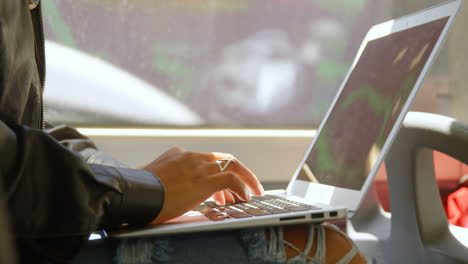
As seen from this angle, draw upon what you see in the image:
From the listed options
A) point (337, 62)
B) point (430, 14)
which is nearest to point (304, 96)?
point (337, 62)

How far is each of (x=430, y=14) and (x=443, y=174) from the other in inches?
44.5

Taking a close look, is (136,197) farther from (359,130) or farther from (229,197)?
(359,130)

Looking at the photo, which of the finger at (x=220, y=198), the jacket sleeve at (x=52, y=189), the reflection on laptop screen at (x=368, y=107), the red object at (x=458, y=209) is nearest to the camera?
the jacket sleeve at (x=52, y=189)

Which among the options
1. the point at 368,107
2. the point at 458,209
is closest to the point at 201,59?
the point at 368,107

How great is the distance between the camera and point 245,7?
155 cm

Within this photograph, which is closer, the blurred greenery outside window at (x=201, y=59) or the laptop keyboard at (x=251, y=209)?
the laptop keyboard at (x=251, y=209)

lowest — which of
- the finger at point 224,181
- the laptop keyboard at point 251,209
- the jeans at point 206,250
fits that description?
the jeans at point 206,250

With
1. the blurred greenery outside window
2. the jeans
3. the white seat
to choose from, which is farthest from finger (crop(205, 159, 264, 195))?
the blurred greenery outside window

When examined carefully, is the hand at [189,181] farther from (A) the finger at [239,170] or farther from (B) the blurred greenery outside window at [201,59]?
(B) the blurred greenery outside window at [201,59]

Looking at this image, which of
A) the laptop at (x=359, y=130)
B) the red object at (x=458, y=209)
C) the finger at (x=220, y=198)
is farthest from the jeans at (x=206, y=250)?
the red object at (x=458, y=209)

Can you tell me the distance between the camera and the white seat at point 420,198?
0.79 m

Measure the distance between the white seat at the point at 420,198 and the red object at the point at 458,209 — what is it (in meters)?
0.46

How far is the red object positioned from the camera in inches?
51.3

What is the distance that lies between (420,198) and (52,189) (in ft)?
2.45
